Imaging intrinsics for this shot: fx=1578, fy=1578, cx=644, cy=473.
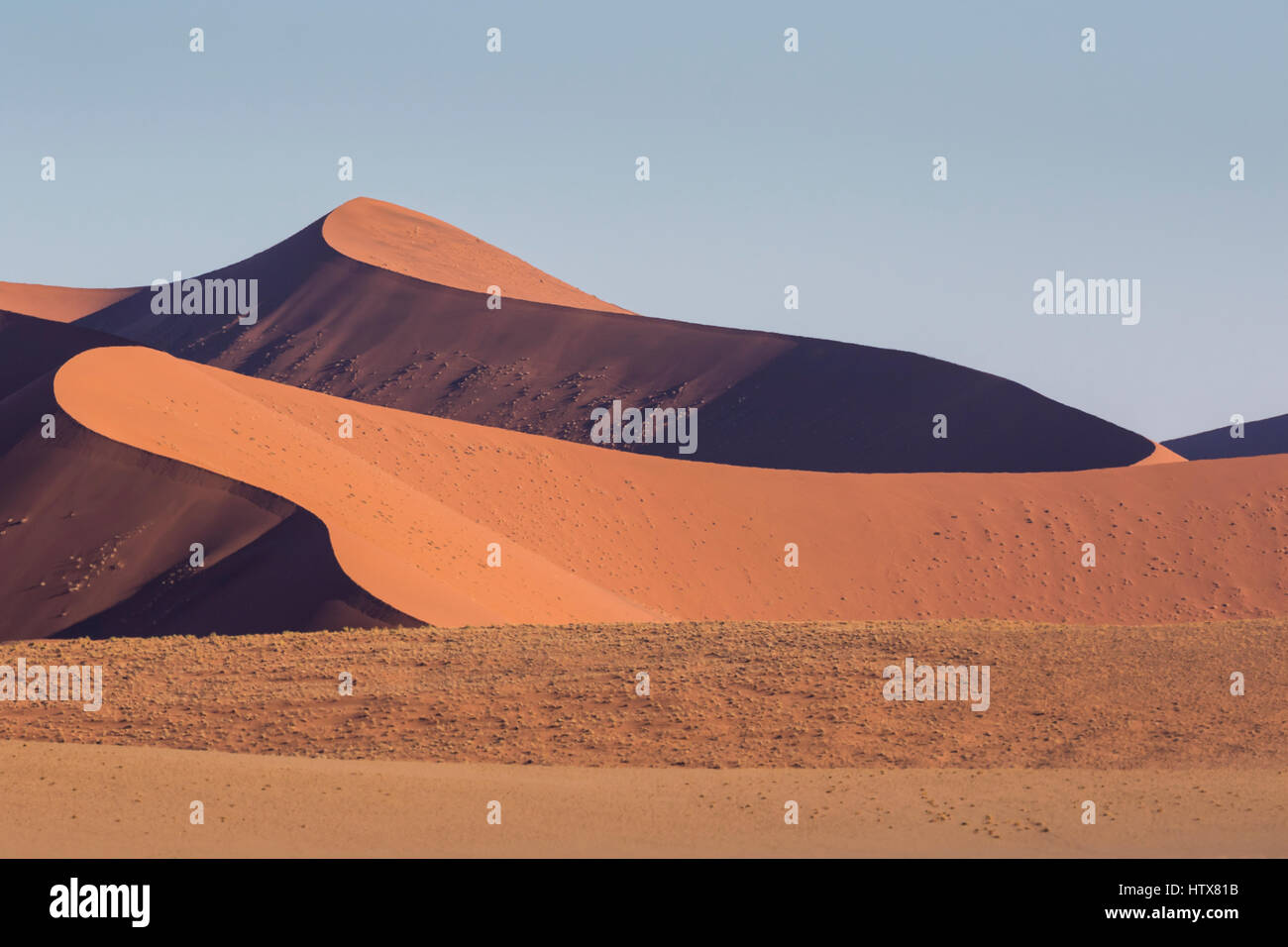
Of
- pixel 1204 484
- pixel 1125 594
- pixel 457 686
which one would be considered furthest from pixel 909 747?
pixel 1204 484

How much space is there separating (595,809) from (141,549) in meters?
20.8

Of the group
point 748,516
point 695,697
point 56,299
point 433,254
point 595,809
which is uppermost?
point 433,254

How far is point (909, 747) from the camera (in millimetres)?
23875

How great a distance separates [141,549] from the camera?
122 ft

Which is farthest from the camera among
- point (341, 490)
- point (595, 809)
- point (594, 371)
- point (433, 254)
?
point (433, 254)

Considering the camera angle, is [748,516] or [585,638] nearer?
[585,638]

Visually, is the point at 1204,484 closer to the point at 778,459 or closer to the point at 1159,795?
the point at 778,459

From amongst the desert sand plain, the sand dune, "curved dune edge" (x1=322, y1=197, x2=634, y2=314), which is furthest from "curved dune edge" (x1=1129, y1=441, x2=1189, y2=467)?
the sand dune

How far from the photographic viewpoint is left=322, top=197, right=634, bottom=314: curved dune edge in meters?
119

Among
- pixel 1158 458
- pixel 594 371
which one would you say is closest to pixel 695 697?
pixel 1158 458

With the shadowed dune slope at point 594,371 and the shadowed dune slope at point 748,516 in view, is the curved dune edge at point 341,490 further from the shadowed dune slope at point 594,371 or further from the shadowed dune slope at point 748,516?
the shadowed dune slope at point 594,371

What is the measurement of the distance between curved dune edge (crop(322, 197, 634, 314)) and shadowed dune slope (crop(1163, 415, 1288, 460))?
52.8 meters

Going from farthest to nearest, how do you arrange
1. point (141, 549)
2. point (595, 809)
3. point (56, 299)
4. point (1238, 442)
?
1. point (1238, 442)
2. point (56, 299)
3. point (141, 549)
4. point (595, 809)

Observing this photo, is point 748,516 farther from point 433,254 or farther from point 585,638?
point 433,254
